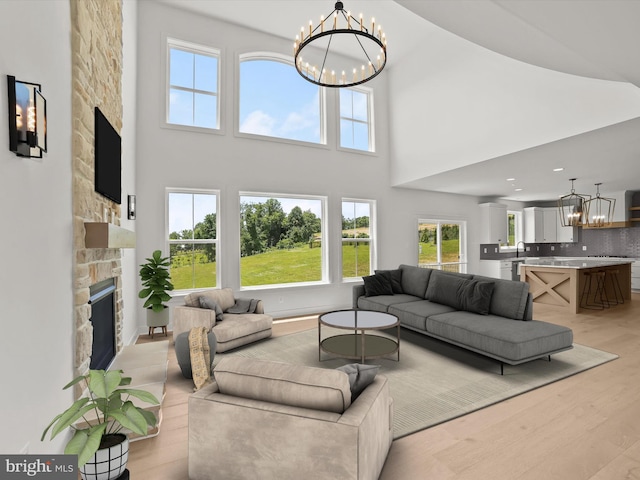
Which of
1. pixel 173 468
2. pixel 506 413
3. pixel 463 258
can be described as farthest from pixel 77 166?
pixel 463 258

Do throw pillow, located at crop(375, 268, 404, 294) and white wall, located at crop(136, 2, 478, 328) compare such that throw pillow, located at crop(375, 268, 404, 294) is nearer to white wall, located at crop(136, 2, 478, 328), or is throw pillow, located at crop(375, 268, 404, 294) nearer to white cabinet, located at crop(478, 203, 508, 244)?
white wall, located at crop(136, 2, 478, 328)

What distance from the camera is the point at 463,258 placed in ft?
27.9

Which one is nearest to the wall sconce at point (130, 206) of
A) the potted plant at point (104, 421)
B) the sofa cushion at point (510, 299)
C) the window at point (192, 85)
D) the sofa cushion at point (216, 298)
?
the sofa cushion at point (216, 298)

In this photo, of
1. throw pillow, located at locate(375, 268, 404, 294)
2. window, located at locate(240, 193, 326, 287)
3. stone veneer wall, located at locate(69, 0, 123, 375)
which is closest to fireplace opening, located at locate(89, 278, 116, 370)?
stone veneer wall, located at locate(69, 0, 123, 375)

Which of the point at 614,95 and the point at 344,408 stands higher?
the point at 614,95

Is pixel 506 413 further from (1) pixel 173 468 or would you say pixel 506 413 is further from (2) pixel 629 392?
(1) pixel 173 468

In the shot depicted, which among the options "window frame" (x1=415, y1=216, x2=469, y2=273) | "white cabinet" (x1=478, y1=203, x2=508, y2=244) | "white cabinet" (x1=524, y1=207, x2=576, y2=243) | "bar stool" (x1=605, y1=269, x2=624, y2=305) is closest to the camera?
"bar stool" (x1=605, y1=269, x2=624, y2=305)

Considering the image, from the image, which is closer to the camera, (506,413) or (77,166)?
(77,166)

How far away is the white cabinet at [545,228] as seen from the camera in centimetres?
991

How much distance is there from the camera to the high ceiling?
2.26 metres

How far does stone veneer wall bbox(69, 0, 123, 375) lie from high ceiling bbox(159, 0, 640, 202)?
238 centimetres

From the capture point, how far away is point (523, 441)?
2268 millimetres

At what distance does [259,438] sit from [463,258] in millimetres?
7839

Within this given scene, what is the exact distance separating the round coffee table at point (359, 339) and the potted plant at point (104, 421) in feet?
7.46
